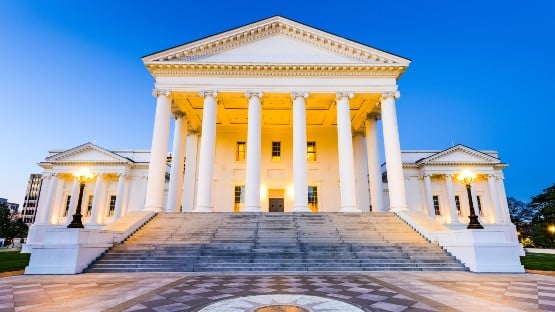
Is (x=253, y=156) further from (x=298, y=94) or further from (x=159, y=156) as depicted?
(x=159, y=156)

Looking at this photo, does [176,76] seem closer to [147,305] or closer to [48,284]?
[48,284]

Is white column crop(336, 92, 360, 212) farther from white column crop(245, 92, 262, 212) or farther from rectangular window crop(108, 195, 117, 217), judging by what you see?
rectangular window crop(108, 195, 117, 217)

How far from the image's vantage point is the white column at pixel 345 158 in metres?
19.5

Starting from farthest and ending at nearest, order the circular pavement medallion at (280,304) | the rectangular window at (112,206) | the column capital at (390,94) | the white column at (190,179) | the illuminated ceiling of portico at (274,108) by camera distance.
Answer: the rectangular window at (112,206), the white column at (190,179), the illuminated ceiling of portico at (274,108), the column capital at (390,94), the circular pavement medallion at (280,304)

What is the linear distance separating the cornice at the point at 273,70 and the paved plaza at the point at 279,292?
1566 cm

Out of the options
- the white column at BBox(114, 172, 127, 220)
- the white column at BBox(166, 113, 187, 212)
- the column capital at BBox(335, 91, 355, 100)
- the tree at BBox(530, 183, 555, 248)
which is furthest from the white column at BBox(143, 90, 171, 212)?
the tree at BBox(530, 183, 555, 248)

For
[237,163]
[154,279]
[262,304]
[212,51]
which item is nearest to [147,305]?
[262,304]

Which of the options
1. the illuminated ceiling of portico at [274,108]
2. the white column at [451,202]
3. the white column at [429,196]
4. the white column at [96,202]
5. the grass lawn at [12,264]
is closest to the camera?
the grass lawn at [12,264]

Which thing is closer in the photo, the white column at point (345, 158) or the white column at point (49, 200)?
the white column at point (345, 158)

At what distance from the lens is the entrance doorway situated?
88.1 feet

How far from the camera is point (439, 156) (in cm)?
3534

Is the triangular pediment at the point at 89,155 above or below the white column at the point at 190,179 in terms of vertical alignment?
above

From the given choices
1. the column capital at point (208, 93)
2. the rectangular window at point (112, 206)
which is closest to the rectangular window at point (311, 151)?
the column capital at point (208, 93)

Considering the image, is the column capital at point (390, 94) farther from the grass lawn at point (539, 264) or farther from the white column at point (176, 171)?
the white column at point (176, 171)
